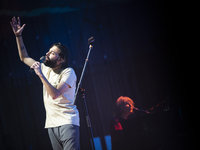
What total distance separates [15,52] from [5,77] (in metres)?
0.56

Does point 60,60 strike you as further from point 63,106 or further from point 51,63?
point 63,106

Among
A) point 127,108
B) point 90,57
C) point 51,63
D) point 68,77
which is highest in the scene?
point 90,57

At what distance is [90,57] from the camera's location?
406 centimetres

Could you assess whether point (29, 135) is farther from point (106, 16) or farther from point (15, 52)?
point (106, 16)

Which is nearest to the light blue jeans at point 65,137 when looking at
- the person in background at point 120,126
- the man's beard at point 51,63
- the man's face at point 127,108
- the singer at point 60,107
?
the singer at point 60,107

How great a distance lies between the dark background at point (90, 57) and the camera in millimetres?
3711

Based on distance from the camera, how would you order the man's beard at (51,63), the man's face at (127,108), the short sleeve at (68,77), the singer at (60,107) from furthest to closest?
the man's face at (127,108), the man's beard at (51,63), the short sleeve at (68,77), the singer at (60,107)

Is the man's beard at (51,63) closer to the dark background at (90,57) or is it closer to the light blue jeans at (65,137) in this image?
the light blue jeans at (65,137)

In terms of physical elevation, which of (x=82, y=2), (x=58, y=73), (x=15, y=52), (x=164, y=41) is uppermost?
(x=82, y=2)

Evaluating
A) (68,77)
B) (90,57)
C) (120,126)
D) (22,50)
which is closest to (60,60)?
(68,77)

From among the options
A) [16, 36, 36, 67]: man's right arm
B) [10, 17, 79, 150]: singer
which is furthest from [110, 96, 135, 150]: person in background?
[16, 36, 36, 67]: man's right arm

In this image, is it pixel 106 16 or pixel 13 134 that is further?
pixel 106 16

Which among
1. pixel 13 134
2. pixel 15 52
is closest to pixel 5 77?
pixel 15 52

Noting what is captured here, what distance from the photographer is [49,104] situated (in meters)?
1.87
